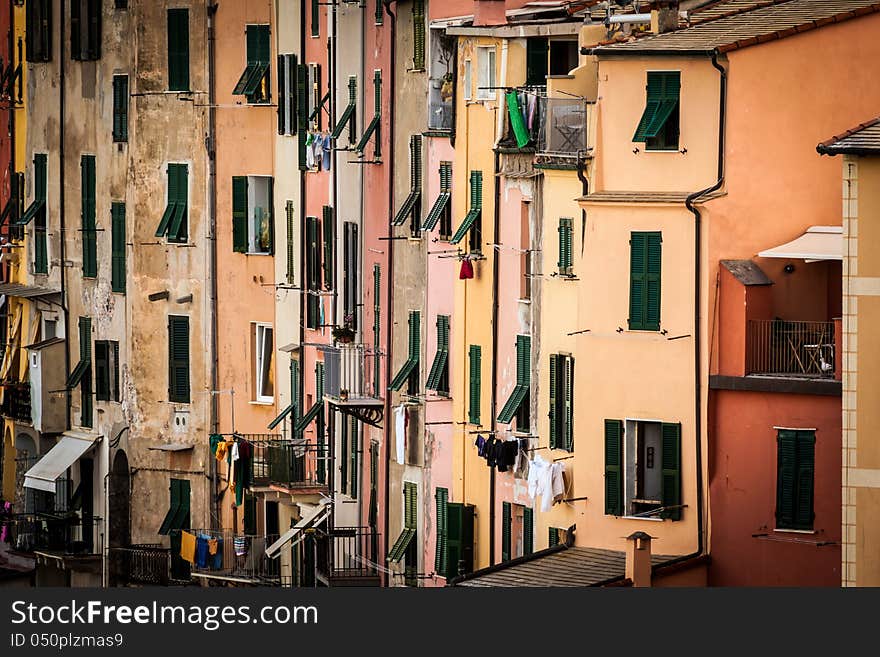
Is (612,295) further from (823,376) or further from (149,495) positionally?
(149,495)

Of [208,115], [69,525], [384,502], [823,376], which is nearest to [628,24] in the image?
[823,376]

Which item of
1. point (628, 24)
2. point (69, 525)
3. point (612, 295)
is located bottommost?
point (69, 525)

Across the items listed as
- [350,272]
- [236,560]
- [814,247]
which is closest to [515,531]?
[814,247]

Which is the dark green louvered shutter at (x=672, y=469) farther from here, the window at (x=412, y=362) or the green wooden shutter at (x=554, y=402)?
the window at (x=412, y=362)

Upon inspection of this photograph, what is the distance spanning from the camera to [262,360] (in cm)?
10238

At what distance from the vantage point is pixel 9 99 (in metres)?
116

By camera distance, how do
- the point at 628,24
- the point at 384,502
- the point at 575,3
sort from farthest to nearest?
the point at 384,502, the point at 575,3, the point at 628,24

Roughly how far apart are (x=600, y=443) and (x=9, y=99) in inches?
1866

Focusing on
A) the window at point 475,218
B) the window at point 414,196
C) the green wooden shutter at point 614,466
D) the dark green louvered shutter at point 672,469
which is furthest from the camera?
the window at point 414,196

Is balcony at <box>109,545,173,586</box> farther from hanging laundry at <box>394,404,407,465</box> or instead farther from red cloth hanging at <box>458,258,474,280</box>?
red cloth hanging at <box>458,258,474,280</box>

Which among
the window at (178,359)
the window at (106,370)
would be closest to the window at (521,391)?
the window at (178,359)

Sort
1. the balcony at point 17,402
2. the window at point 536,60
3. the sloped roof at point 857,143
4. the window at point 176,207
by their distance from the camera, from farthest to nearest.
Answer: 1. the balcony at point 17,402
2. the window at point 176,207
3. the window at point 536,60
4. the sloped roof at point 857,143

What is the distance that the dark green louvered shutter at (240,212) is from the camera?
102250 millimetres

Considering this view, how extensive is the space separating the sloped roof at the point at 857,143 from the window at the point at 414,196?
2395 centimetres
